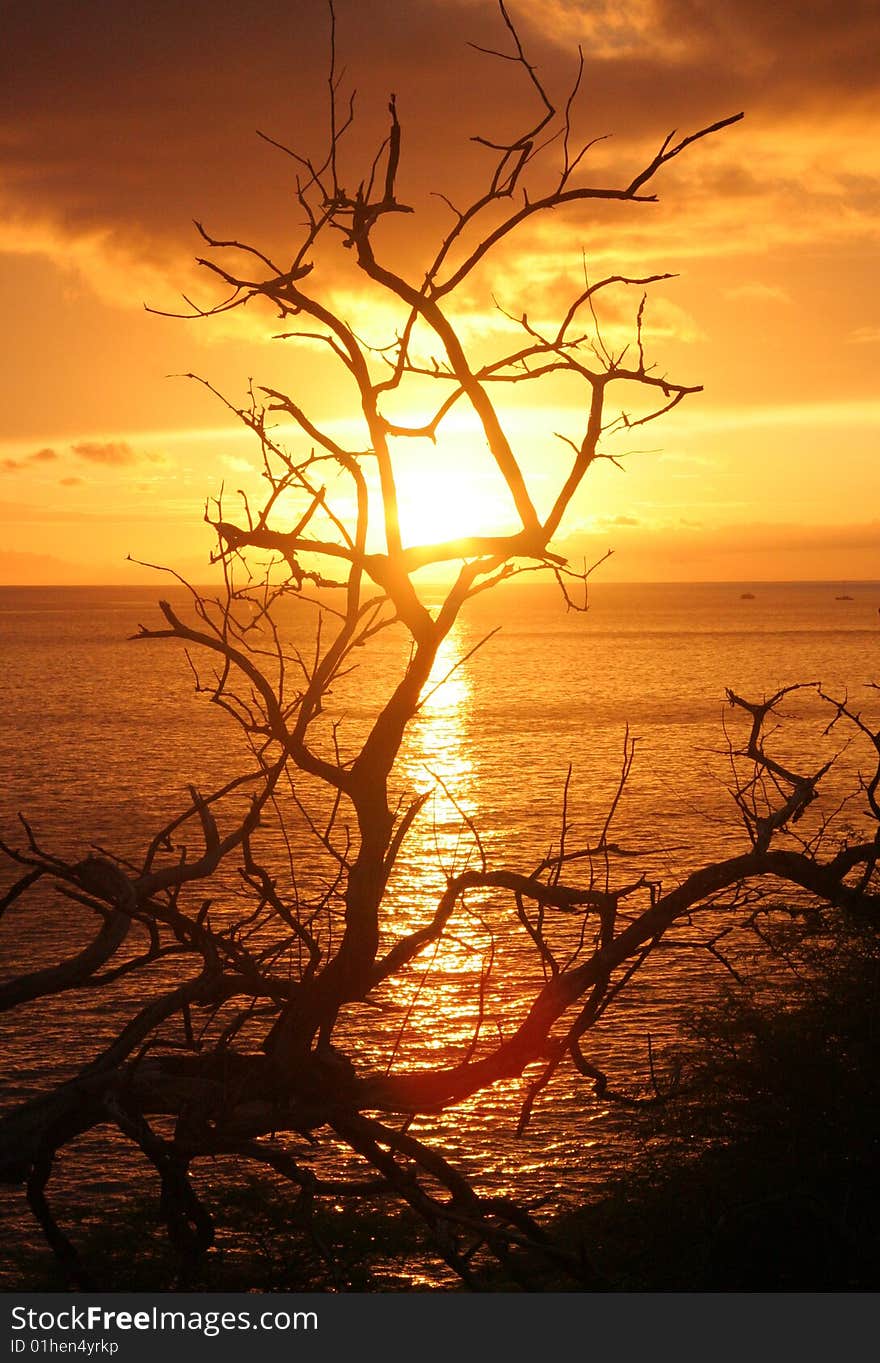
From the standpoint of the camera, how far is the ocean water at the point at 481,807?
27797 mm

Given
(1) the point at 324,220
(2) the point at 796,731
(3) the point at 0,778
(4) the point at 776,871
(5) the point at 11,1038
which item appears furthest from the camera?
(2) the point at 796,731

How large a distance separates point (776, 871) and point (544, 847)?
40.4 m

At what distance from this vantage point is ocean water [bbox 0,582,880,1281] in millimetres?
27797

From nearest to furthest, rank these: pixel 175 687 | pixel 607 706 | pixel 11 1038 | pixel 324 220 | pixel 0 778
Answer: pixel 324 220 < pixel 11 1038 < pixel 0 778 < pixel 607 706 < pixel 175 687

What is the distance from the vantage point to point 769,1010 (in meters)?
26.1

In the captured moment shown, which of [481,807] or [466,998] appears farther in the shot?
[481,807]

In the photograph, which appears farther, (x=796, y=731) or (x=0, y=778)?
(x=796, y=731)

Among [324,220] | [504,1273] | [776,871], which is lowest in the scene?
[504,1273]

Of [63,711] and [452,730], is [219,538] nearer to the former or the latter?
[452,730]

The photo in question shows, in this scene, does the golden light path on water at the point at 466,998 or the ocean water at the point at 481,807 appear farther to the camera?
the ocean water at the point at 481,807

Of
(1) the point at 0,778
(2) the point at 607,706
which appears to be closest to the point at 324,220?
(1) the point at 0,778

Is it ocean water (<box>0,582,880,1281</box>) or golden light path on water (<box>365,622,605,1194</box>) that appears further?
ocean water (<box>0,582,880,1281</box>)

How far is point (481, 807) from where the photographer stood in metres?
61.4

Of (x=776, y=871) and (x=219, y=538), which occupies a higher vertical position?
(x=219, y=538)
